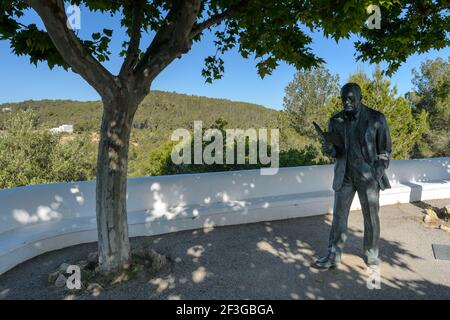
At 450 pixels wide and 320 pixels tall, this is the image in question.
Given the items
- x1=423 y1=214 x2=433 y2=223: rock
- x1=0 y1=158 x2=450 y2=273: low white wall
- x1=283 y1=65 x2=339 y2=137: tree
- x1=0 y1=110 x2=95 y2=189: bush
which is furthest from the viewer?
x1=283 y1=65 x2=339 y2=137: tree

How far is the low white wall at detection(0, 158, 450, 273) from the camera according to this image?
4.43 metres

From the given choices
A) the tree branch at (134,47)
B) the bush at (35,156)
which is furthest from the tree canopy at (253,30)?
the bush at (35,156)

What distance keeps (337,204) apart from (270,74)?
7.39ft

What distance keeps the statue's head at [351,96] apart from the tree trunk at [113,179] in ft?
8.42

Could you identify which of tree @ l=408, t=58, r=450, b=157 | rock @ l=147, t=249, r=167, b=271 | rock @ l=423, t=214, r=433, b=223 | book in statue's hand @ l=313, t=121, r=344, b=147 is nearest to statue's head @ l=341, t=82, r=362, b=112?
book in statue's hand @ l=313, t=121, r=344, b=147

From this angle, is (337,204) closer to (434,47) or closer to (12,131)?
(434,47)

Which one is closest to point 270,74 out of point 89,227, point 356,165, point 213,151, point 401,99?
point 356,165

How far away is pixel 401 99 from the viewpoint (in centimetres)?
1620

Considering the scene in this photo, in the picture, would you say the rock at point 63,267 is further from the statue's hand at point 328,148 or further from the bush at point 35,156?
the bush at point 35,156

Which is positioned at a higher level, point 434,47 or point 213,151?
point 434,47

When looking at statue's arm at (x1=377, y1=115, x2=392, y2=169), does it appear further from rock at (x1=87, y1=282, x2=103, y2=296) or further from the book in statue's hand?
rock at (x1=87, y1=282, x2=103, y2=296)

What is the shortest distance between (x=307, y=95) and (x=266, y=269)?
1015 inches

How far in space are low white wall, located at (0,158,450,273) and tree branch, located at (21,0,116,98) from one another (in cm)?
240

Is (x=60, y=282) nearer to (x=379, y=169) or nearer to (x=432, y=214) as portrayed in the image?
(x=379, y=169)
